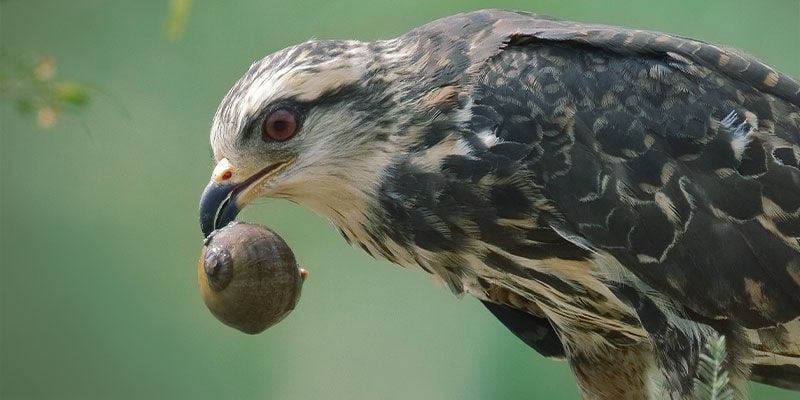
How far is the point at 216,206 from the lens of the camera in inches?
88.5

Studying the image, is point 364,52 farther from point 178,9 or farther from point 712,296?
point 712,296

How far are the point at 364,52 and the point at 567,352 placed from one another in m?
1.00

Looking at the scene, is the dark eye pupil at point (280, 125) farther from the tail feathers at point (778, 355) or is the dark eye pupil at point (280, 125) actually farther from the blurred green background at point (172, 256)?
the blurred green background at point (172, 256)

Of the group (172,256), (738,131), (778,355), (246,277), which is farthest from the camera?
(172,256)

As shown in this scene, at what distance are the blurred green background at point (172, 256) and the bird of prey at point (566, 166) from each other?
177 cm

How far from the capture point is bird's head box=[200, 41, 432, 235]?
2252mm

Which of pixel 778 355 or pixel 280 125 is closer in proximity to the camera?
pixel 280 125

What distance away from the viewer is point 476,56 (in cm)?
234

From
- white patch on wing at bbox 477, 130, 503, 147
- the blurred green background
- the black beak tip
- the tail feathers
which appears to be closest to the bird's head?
the black beak tip

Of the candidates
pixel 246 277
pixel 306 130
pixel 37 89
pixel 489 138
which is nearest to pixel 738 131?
pixel 489 138

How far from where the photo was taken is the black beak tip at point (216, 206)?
224 centimetres

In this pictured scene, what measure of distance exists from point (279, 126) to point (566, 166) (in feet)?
2.10

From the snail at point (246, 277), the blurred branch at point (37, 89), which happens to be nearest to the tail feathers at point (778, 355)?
the snail at point (246, 277)

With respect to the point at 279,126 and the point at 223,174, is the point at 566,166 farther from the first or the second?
the point at 223,174
